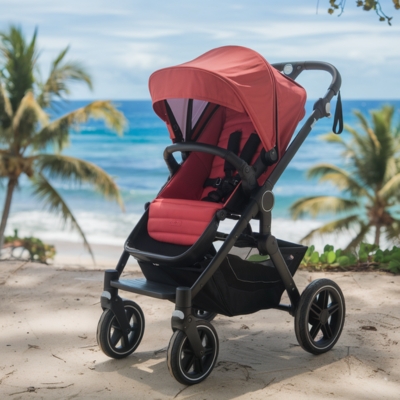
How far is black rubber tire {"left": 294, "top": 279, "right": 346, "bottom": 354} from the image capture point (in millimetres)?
3553

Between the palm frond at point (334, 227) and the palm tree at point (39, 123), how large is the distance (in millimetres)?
4857

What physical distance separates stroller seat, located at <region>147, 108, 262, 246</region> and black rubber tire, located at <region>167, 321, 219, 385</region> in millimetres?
495

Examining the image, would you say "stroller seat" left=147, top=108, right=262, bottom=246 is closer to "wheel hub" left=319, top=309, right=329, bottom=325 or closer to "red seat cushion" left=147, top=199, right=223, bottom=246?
"red seat cushion" left=147, top=199, right=223, bottom=246

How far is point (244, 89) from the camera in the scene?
132 inches

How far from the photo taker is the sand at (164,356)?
124 inches

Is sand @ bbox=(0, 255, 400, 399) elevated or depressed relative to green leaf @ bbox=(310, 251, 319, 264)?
depressed

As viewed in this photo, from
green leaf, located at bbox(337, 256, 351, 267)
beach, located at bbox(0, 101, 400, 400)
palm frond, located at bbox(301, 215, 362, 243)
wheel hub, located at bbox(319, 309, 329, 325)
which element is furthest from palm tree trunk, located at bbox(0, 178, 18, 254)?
wheel hub, located at bbox(319, 309, 329, 325)

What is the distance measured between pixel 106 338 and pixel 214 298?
2.17ft

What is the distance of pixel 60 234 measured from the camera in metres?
22.3

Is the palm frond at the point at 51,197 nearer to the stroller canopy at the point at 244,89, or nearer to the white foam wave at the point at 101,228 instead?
the white foam wave at the point at 101,228

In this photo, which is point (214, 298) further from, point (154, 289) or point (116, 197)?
point (116, 197)

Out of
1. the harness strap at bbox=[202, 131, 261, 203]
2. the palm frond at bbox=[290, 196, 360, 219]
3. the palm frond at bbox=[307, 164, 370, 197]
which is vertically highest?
the palm frond at bbox=[307, 164, 370, 197]

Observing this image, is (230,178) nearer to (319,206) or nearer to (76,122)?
(76,122)

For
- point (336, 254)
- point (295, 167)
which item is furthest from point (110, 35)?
point (336, 254)
